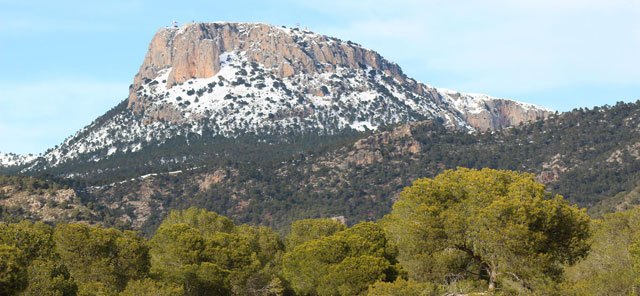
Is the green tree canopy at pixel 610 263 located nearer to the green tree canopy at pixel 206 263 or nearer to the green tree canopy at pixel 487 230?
the green tree canopy at pixel 487 230

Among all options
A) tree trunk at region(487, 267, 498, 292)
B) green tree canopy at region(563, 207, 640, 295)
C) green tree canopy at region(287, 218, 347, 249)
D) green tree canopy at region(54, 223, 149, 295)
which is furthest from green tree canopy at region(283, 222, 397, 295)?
green tree canopy at region(287, 218, 347, 249)

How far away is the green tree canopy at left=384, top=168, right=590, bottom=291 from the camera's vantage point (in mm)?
48750

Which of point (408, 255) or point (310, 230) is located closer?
point (408, 255)

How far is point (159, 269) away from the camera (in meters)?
64.3

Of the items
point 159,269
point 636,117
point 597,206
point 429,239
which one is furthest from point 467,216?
point 636,117

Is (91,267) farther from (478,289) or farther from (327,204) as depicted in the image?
(327,204)

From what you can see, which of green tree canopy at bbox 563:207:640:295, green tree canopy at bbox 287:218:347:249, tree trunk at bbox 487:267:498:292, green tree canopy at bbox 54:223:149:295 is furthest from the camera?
green tree canopy at bbox 287:218:347:249

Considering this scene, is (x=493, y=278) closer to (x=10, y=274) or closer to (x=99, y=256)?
(x=10, y=274)

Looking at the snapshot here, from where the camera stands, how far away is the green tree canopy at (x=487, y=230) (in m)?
48.8

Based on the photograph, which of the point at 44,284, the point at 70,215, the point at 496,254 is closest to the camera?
the point at 44,284

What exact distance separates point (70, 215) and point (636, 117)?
436ft

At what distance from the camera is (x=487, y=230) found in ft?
163

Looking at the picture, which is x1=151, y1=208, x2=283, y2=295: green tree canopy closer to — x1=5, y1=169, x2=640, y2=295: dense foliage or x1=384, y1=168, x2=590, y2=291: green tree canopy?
x1=5, y1=169, x2=640, y2=295: dense foliage

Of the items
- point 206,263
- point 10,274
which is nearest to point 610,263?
point 206,263
